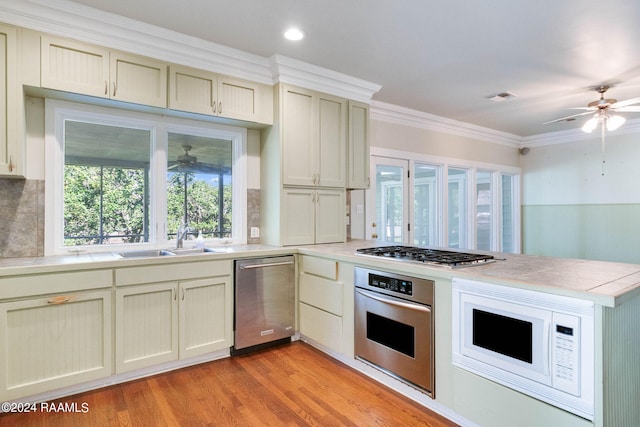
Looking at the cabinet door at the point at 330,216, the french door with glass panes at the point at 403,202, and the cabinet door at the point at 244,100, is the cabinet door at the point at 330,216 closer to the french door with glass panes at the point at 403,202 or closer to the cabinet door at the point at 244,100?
the french door with glass panes at the point at 403,202

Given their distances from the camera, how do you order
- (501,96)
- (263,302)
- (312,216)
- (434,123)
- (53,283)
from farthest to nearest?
1. (434,123)
2. (501,96)
3. (312,216)
4. (263,302)
5. (53,283)

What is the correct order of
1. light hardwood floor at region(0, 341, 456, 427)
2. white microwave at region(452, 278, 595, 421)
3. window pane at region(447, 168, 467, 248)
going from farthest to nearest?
1. window pane at region(447, 168, 467, 248)
2. light hardwood floor at region(0, 341, 456, 427)
3. white microwave at region(452, 278, 595, 421)

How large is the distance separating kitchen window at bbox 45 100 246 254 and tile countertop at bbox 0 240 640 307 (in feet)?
0.97

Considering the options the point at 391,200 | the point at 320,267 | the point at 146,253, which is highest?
the point at 391,200

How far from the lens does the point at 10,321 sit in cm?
205

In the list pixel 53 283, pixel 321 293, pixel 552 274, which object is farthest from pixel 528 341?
pixel 53 283

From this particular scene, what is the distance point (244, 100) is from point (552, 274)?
8.57ft

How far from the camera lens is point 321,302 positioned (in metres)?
2.92

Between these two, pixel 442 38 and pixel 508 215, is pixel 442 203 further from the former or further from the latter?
pixel 442 38

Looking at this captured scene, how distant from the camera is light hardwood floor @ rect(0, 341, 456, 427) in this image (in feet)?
6.61

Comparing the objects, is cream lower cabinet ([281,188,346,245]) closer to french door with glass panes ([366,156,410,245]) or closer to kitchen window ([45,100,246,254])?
kitchen window ([45,100,246,254])

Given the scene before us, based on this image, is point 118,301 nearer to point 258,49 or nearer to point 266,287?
point 266,287

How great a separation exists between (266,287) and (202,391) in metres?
0.90

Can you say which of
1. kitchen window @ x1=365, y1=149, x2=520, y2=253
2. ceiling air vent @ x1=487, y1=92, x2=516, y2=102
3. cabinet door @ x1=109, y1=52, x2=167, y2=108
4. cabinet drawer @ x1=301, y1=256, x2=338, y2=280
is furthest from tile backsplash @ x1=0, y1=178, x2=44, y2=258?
ceiling air vent @ x1=487, y1=92, x2=516, y2=102
